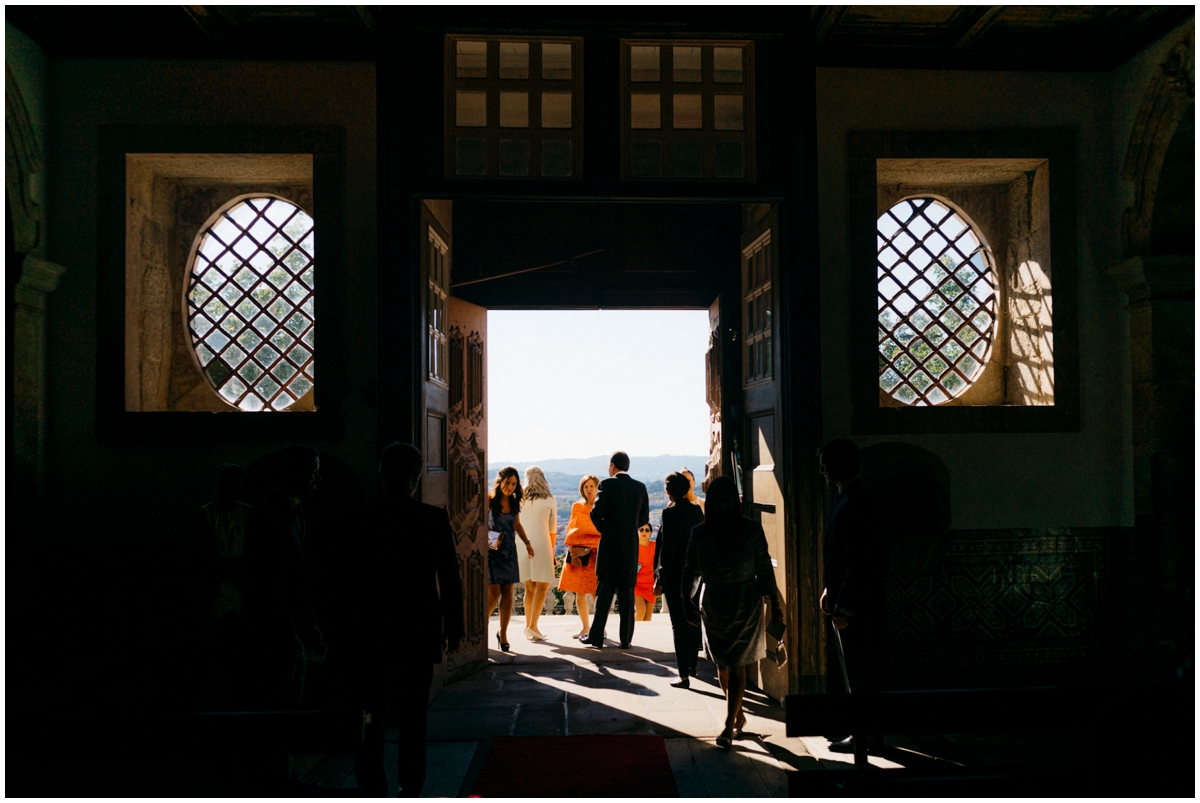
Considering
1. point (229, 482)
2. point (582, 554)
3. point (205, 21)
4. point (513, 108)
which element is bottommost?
point (582, 554)

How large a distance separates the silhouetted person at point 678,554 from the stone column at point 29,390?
11.4 feet

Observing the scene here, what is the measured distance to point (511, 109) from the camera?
4.20 metres

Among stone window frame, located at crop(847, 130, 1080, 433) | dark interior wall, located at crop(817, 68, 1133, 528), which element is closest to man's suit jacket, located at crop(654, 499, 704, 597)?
dark interior wall, located at crop(817, 68, 1133, 528)

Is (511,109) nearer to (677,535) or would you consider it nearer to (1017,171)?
(677,535)

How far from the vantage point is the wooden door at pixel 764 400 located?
4.29 metres

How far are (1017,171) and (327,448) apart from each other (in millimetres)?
4442

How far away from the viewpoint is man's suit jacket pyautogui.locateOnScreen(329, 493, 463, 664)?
265 cm

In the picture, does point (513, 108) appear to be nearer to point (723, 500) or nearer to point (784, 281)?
point (784, 281)

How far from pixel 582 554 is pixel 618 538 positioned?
84 centimetres

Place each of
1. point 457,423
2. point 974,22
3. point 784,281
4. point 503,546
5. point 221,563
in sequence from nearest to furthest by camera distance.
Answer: point 221,563, point 974,22, point 784,281, point 457,423, point 503,546

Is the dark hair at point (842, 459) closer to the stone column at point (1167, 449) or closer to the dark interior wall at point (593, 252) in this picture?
the stone column at point (1167, 449)

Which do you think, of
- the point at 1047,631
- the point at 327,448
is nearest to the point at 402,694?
the point at 327,448

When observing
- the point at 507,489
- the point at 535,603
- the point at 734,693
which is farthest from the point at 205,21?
the point at 535,603

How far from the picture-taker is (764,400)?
459cm
